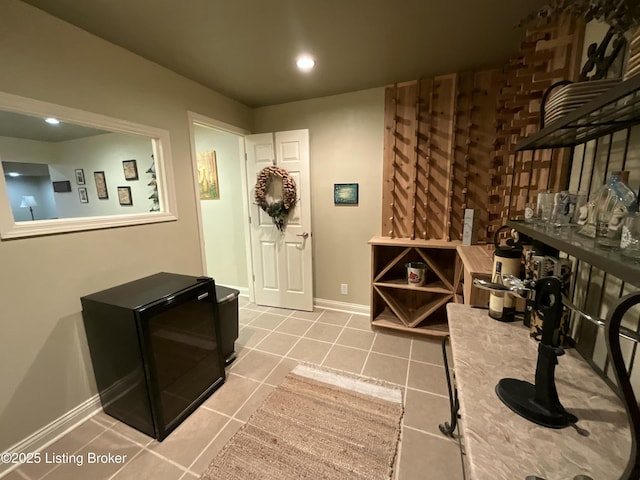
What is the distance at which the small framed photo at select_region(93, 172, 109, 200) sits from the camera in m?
3.53

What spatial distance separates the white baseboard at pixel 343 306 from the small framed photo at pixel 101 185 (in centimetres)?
324

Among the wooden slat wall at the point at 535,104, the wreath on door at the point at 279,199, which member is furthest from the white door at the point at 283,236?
the wooden slat wall at the point at 535,104

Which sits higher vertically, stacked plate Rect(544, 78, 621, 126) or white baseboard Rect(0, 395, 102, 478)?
stacked plate Rect(544, 78, 621, 126)

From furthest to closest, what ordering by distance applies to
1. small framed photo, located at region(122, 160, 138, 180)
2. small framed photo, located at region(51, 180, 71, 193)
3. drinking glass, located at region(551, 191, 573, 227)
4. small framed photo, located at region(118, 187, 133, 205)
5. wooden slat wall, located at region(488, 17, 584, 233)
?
small framed photo, located at region(51, 180, 71, 193) < small framed photo, located at region(118, 187, 133, 205) < small framed photo, located at region(122, 160, 138, 180) < wooden slat wall, located at region(488, 17, 584, 233) < drinking glass, located at region(551, 191, 573, 227)

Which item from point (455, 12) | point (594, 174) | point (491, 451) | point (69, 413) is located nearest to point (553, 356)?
point (491, 451)

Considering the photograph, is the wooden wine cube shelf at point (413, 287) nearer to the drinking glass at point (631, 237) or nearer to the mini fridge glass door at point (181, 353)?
the mini fridge glass door at point (181, 353)

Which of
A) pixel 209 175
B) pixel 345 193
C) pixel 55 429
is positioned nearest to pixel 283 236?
pixel 345 193

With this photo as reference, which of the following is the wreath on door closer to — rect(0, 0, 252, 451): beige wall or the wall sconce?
rect(0, 0, 252, 451): beige wall

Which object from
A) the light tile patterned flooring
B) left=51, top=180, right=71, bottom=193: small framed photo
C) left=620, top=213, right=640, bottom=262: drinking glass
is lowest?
the light tile patterned flooring

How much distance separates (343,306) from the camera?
10.4 feet

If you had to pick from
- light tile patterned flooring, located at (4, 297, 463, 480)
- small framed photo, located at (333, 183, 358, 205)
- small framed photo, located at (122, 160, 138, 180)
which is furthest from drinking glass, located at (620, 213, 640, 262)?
small framed photo, located at (122, 160, 138, 180)

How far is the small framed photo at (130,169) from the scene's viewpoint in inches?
129

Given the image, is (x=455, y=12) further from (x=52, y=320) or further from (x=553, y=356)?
(x=52, y=320)

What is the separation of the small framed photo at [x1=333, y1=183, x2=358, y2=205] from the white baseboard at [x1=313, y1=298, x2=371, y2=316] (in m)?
1.22
